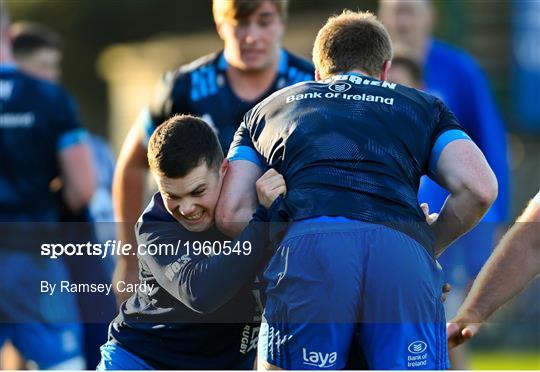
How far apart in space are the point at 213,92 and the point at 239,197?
6.00 feet

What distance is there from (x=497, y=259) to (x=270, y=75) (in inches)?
72.7

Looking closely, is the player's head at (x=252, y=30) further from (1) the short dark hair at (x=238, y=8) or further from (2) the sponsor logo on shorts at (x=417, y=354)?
(2) the sponsor logo on shorts at (x=417, y=354)

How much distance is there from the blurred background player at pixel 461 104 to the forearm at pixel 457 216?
2.66m

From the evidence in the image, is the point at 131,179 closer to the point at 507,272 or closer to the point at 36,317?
the point at 36,317

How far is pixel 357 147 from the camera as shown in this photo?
14.0 feet

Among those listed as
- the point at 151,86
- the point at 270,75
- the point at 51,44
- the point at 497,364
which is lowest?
the point at 497,364

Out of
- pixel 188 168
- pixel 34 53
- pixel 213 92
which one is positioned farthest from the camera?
pixel 34 53

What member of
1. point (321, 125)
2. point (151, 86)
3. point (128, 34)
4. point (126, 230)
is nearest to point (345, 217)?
point (321, 125)

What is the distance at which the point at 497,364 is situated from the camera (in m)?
12.0

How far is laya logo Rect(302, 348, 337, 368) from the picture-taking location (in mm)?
4258

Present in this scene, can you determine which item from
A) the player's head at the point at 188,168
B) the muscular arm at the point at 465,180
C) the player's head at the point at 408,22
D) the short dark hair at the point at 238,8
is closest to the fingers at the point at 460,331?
the muscular arm at the point at 465,180

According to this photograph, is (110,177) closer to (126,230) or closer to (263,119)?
(126,230)

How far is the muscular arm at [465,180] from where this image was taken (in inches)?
168

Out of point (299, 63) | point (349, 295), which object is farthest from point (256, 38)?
point (349, 295)
